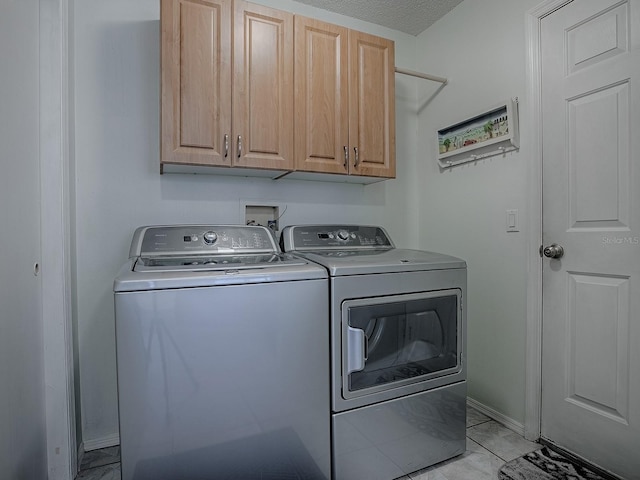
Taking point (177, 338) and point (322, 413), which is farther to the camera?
point (322, 413)

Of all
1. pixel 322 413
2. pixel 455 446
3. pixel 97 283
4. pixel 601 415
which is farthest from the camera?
pixel 97 283

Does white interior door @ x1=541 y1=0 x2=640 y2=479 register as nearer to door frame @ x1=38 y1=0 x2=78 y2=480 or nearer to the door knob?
the door knob

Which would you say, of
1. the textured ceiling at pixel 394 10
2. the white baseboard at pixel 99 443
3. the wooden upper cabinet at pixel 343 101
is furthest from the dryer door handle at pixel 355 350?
the textured ceiling at pixel 394 10

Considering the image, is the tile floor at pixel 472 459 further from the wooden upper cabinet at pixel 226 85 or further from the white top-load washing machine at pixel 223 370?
the wooden upper cabinet at pixel 226 85

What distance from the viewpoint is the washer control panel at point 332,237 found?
1.94 metres

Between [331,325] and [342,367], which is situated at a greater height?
[331,325]

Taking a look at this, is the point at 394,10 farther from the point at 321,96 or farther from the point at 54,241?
the point at 54,241

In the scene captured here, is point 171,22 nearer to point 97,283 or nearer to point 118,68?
point 118,68

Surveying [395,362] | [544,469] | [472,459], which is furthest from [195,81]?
[544,469]

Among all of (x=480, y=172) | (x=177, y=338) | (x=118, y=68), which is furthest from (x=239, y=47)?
(x=480, y=172)

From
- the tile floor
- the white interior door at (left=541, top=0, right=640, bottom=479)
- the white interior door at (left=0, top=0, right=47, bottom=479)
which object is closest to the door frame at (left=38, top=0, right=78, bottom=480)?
the white interior door at (left=0, top=0, right=47, bottom=479)

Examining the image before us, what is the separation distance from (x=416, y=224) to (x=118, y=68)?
209 centimetres

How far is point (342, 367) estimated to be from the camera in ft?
4.52

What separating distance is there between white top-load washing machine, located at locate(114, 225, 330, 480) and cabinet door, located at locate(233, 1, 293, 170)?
66cm
